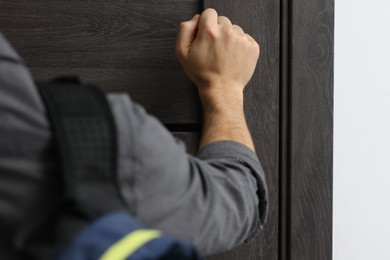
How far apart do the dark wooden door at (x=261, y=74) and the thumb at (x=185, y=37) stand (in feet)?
0.16

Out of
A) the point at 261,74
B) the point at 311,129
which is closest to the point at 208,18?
the point at 261,74

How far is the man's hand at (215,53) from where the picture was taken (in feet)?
2.49

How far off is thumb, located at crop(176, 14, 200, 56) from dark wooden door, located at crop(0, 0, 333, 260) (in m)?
0.05

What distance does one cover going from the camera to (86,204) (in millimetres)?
393

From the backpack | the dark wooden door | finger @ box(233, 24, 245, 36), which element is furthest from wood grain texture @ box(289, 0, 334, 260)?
the backpack

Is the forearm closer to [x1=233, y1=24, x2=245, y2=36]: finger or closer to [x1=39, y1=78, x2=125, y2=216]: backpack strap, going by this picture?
[x1=233, y1=24, x2=245, y2=36]: finger

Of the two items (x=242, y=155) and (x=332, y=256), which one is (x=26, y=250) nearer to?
(x=242, y=155)

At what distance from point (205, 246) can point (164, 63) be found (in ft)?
1.17

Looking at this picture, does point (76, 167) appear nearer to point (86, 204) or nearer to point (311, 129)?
point (86, 204)

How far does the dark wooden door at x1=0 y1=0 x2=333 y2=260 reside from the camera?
0.81 m

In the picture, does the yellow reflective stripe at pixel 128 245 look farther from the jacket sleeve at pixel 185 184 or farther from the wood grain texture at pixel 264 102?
the wood grain texture at pixel 264 102
